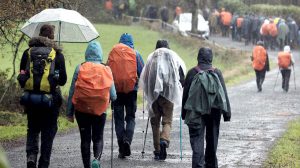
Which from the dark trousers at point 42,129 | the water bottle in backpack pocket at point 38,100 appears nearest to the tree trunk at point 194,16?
the dark trousers at point 42,129

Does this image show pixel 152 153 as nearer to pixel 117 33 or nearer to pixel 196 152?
pixel 196 152

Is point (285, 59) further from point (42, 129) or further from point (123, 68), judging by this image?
point (42, 129)

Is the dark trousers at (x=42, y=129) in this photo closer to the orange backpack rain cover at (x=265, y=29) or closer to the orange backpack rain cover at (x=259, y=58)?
the orange backpack rain cover at (x=259, y=58)

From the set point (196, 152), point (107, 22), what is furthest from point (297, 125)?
point (107, 22)

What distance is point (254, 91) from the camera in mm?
27891

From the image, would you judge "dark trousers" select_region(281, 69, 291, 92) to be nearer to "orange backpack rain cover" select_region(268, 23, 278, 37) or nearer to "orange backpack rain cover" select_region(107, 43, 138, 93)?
"orange backpack rain cover" select_region(107, 43, 138, 93)

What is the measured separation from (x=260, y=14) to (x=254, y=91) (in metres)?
26.7

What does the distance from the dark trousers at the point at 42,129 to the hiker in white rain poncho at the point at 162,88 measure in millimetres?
2563

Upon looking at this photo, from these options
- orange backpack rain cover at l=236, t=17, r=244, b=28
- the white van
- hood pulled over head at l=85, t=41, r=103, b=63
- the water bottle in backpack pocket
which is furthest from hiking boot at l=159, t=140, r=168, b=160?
orange backpack rain cover at l=236, t=17, r=244, b=28

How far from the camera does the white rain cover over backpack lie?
1266 cm

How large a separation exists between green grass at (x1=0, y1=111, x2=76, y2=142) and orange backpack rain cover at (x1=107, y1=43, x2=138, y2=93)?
3247 mm

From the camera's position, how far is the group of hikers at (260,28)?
4812 centimetres

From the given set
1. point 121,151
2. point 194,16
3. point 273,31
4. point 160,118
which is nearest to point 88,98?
point 121,151

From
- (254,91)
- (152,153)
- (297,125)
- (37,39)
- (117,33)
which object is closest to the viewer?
(37,39)
